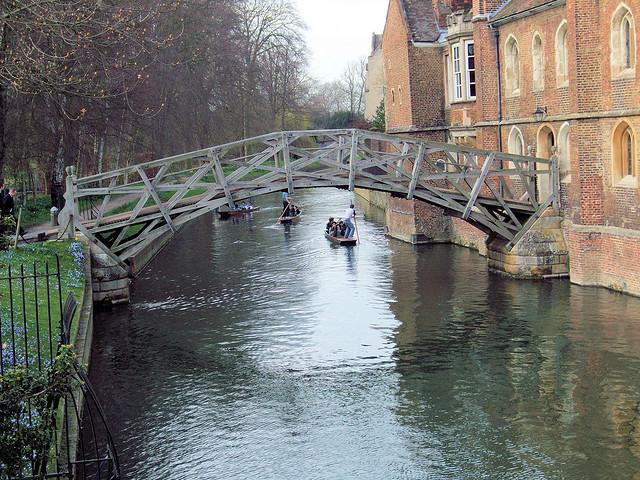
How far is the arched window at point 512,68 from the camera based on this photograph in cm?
2694

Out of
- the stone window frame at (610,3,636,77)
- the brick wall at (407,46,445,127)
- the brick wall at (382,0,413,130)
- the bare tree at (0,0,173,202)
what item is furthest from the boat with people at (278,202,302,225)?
the stone window frame at (610,3,636,77)

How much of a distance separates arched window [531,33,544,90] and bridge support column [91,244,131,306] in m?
11.9

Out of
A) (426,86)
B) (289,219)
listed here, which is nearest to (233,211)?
(289,219)

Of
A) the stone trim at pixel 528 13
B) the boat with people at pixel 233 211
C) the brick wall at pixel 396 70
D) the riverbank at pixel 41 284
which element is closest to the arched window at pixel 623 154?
the stone trim at pixel 528 13

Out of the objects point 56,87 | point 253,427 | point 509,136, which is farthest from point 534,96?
point 253,427

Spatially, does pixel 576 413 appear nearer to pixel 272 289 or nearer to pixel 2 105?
pixel 272 289

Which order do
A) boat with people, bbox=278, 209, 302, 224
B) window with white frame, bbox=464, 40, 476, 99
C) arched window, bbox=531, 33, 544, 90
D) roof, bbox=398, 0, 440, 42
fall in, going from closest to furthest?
arched window, bbox=531, 33, 544, 90 < window with white frame, bbox=464, 40, 476, 99 < roof, bbox=398, 0, 440, 42 < boat with people, bbox=278, 209, 302, 224

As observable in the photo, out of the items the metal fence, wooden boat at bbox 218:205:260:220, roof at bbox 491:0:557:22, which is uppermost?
roof at bbox 491:0:557:22

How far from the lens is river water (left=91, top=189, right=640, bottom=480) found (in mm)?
11672

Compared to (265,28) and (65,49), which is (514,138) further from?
(265,28)

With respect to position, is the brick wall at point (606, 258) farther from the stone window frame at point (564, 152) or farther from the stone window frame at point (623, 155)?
the stone window frame at point (564, 152)

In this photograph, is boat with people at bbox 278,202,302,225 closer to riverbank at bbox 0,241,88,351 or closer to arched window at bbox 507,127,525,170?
arched window at bbox 507,127,525,170

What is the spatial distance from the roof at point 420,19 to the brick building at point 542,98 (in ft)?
0.16

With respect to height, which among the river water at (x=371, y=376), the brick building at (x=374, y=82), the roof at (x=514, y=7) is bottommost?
the river water at (x=371, y=376)
